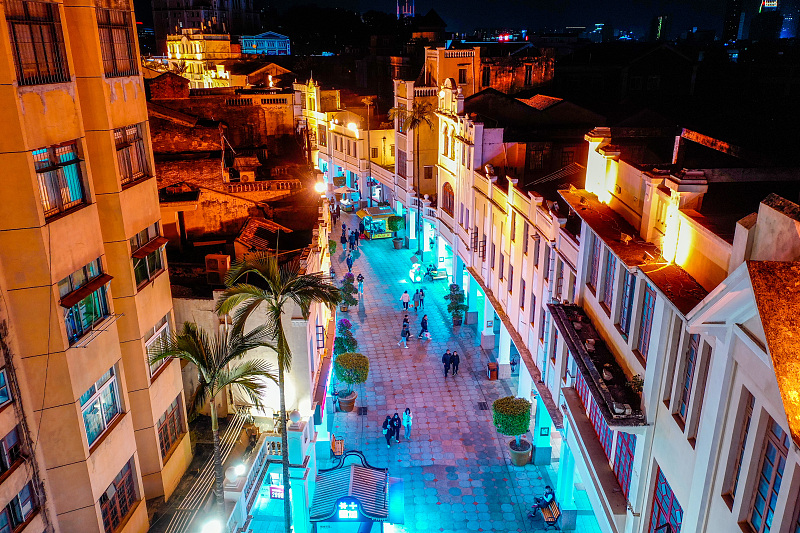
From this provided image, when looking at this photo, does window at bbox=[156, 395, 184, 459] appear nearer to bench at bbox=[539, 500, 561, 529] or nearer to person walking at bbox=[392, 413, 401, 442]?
person walking at bbox=[392, 413, 401, 442]

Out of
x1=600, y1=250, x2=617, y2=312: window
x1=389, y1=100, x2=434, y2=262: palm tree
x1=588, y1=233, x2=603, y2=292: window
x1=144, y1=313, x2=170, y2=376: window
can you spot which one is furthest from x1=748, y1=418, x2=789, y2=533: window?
x1=389, y1=100, x2=434, y2=262: palm tree

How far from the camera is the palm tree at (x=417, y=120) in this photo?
43.4m

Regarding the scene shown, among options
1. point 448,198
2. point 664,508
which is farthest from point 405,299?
point 664,508

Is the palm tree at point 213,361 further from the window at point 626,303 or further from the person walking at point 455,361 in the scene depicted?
the person walking at point 455,361

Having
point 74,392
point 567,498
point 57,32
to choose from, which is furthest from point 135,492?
point 567,498

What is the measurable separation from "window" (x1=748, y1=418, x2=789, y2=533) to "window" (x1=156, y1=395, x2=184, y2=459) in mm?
14195

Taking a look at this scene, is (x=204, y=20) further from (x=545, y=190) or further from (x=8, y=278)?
(x=8, y=278)

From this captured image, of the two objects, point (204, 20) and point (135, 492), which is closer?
point (135, 492)

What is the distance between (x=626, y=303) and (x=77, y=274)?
13355 mm

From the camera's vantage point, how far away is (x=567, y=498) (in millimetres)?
21594

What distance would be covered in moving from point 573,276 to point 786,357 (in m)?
12.7

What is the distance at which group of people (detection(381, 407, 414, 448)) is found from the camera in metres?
25.2

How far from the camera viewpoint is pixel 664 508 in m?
13.1

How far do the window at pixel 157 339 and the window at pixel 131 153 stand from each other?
13.3 ft
